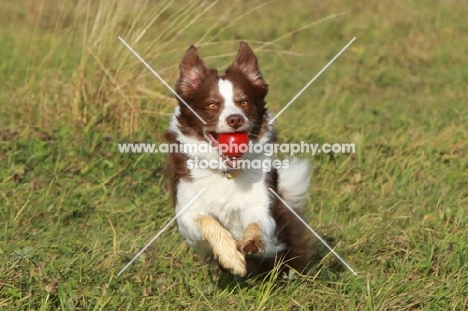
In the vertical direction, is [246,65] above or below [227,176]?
above

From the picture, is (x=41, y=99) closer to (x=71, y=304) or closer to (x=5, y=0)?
(x=71, y=304)

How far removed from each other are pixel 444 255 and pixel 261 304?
4.22 feet

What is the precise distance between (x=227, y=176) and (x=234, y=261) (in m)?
0.60

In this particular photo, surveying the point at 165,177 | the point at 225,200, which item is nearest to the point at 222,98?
the point at 225,200

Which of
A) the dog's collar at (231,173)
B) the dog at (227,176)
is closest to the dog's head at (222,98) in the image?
the dog at (227,176)

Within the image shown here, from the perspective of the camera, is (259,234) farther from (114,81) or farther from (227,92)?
(114,81)

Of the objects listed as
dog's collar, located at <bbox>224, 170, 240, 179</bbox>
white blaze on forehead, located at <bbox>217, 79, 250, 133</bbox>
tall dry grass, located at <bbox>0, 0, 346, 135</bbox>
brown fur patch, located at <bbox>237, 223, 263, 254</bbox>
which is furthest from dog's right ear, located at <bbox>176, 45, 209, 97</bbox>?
tall dry grass, located at <bbox>0, 0, 346, 135</bbox>

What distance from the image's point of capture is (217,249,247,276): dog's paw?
4398 mm

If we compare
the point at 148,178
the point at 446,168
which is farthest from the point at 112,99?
the point at 446,168

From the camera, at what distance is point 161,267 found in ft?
16.5

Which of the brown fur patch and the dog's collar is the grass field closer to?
the brown fur patch

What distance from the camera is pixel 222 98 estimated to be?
474 centimetres

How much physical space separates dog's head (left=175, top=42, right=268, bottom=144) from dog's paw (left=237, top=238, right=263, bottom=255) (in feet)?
2.10

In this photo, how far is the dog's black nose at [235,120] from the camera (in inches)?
178
